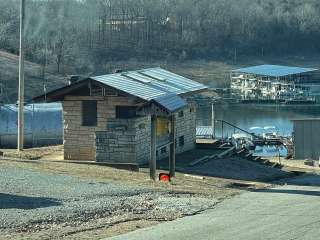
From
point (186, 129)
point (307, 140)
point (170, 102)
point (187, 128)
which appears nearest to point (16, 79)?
point (307, 140)

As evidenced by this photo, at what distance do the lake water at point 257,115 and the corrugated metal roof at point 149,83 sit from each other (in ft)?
67.1

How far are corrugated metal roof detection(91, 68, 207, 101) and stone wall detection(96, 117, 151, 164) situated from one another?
91 cm

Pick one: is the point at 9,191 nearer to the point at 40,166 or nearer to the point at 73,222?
the point at 73,222

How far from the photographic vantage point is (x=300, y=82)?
79188 millimetres

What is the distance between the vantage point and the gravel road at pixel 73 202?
15.3 metres

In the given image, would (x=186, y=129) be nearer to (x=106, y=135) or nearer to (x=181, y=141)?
(x=181, y=141)

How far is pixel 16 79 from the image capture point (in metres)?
52.6

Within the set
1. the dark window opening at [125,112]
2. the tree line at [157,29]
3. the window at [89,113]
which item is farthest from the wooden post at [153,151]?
the tree line at [157,29]

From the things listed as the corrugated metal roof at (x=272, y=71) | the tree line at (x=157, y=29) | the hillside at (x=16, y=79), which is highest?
the tree line at (x=157, y=29)

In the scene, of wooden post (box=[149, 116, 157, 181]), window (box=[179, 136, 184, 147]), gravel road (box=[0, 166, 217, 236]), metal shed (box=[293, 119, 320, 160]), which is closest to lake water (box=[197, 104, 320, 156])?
metal shed (box=[293, 119, 320, 160])

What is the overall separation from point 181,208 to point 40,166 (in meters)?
7.17

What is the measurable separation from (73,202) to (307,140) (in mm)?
22006

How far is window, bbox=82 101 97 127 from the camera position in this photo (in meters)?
25.9

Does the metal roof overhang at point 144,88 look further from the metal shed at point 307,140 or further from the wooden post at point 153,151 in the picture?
the metal shed at point 307,140
